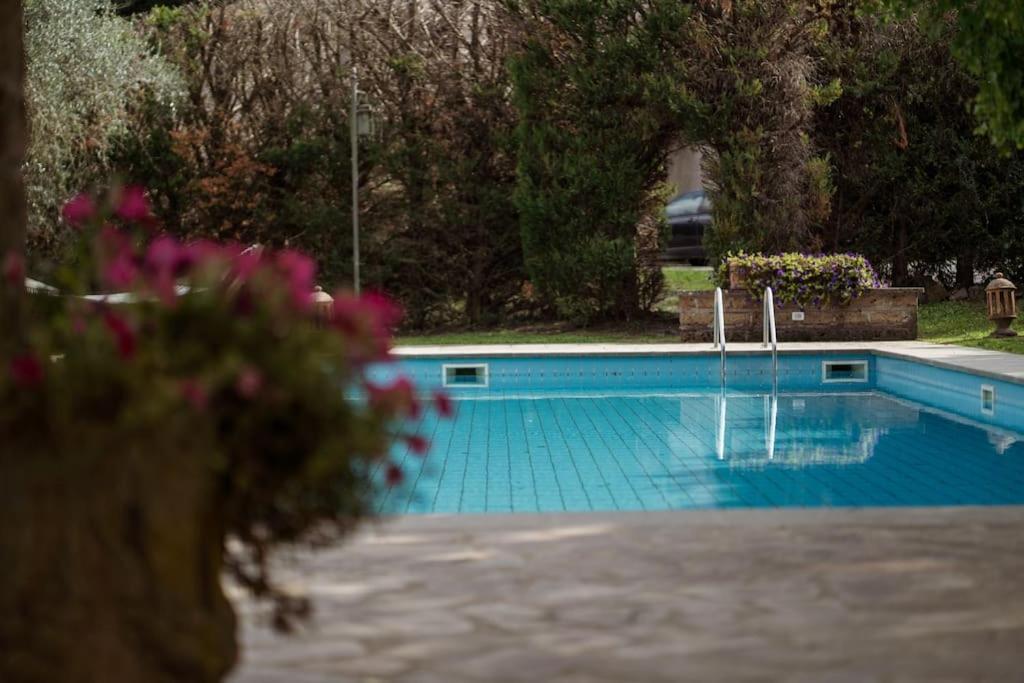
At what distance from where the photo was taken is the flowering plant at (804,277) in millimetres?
14062

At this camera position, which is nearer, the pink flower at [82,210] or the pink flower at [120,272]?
the pink flower at [120,272]

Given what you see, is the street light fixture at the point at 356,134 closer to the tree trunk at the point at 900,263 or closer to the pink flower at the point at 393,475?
the tree trunk at the point at 900,263

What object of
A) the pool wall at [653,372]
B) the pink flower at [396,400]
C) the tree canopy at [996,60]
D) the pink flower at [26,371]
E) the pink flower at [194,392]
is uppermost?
the tree canopy at [996,60]

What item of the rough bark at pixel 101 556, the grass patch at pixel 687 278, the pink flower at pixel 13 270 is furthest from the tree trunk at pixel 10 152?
the grass patch at pixel 687 278

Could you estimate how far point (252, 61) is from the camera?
16.3 metres

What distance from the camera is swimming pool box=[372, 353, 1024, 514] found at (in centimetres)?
738

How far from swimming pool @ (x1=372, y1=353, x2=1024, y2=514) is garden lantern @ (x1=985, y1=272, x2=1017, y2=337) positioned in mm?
1483

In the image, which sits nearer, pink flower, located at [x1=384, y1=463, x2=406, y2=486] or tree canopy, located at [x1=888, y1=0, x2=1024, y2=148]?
pink flower, located at [x1=384, y1=463, x2=406, y2=486]

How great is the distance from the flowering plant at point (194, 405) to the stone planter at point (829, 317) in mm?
11753

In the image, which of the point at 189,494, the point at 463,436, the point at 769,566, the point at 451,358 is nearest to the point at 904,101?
the point at 451,358

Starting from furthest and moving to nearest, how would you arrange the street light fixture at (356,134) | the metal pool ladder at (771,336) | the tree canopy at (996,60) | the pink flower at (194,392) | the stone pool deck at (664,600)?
the street light fixture at (356,134) < the metal pool ladder at (771,336) < the tree canopy at (996,60) < the stone pool deck at (664,600) < the pink flower at (194,392)

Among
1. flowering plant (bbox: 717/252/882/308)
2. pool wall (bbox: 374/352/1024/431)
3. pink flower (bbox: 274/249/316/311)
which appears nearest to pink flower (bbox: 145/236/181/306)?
pink flower (bbox: 274/249/316/311)

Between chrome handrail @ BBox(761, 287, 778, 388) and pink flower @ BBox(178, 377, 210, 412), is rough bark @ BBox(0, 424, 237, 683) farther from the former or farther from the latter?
chrome handrail @ BBox(761, 287, 778, 388)

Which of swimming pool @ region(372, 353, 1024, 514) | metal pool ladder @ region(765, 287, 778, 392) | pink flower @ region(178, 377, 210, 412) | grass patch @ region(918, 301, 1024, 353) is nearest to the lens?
pink flower @ region(178, 377, 210, 412)
